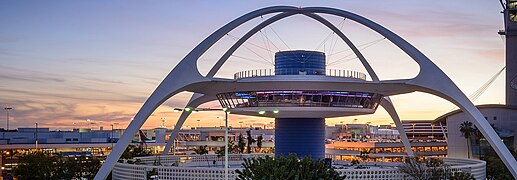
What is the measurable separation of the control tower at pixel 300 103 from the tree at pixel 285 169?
22.7m

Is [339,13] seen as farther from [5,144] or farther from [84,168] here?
[5,144]

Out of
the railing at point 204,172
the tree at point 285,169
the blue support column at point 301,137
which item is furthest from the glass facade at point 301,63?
the tree at point 285,169

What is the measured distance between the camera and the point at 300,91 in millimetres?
59094

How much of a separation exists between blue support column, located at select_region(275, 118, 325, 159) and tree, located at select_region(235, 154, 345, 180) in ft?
96.6

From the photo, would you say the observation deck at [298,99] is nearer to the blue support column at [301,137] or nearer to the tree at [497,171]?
the blue support column at [301,137]

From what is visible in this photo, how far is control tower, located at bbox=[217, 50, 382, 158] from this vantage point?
59625 millimetres

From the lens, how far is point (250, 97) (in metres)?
61.6

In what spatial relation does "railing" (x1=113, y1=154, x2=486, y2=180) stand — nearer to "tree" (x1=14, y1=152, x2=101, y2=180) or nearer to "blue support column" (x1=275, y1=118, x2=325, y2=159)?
"tree" (x1=14, y1=152, x2=101, y2=180)

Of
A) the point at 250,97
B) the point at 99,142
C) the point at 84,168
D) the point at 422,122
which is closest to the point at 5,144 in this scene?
the point at 99,142

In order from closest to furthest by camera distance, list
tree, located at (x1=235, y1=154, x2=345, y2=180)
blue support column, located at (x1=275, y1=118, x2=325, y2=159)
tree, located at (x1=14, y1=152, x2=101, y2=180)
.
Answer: tree, located at (x1=235, y1=154, x2=345, y2=180), tree, located at (x1=14, y1=152, x2=101, y2=180), blue support column, located at (x1=275, y1=118, x2=325, y2=159)

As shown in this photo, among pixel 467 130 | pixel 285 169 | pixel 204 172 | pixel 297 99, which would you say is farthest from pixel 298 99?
pixel 467 130

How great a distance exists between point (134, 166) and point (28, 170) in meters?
19.2

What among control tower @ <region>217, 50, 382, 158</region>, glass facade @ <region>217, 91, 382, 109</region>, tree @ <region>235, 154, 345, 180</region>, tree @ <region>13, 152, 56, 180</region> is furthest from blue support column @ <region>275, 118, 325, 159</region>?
tree @ <region>235, 154, 345, 180</region>

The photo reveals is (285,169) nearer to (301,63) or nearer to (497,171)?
(301,63)
